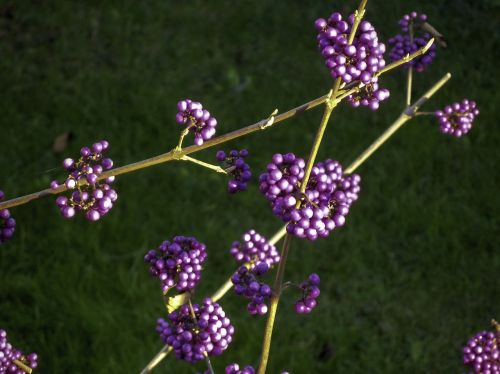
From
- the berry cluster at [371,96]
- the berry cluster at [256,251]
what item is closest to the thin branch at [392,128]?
the berry cluster at [256,251]

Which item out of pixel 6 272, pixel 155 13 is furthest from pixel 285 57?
pixel 6 272

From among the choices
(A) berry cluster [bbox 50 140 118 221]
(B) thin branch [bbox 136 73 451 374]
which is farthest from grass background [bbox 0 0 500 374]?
(A) berry cluster [bbox 50 140 118 221]

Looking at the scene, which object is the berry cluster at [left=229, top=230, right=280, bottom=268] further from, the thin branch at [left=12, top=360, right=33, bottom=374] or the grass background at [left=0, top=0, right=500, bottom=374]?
the grass background at [left=0, top=0, right=500, bottom=374]

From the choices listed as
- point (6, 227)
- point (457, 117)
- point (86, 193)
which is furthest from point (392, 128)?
point (6, 227)

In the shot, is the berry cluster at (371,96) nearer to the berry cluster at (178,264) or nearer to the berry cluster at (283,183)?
the berry cluster at (283,183)

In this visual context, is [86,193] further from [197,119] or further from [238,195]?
[238,195]

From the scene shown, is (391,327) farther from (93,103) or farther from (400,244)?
(93,103)
